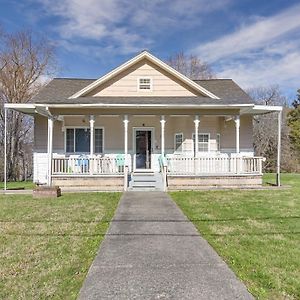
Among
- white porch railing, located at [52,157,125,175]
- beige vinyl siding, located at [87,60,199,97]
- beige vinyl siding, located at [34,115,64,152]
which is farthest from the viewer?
beige vinyl siding, located at [34,115,64,152]

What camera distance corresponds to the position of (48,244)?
219 inches

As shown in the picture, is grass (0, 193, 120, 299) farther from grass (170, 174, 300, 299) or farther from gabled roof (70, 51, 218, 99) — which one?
gabled roof (70, 51, 218, 99)

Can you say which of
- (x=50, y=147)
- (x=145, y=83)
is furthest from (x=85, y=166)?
(x=145, y=83)

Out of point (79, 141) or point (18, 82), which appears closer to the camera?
point (79, 141)

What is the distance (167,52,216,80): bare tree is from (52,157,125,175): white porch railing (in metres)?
28.9

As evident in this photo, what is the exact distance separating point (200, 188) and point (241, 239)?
747cm

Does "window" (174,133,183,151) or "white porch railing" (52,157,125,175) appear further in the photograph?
"window" (174,133,183,151)

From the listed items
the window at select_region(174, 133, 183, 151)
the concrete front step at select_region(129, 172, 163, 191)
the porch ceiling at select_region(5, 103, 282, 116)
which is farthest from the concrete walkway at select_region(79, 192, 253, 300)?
the window at select_region(174, 133, 183, 151)

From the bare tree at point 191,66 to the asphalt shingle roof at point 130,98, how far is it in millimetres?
22497

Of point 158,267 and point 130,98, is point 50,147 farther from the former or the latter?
point 158,267

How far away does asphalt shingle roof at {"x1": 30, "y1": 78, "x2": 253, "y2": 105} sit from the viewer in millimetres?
13992

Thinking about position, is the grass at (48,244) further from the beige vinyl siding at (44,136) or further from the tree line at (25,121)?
the tree line at (25,121)

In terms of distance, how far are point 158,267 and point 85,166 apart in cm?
1028

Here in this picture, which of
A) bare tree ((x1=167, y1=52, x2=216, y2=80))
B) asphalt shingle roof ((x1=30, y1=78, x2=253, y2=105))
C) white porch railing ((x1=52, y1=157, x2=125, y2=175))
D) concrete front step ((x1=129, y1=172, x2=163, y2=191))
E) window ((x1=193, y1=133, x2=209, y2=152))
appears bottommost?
concrete front step ((x1=129, y1=172, x2=163, y2=191))
